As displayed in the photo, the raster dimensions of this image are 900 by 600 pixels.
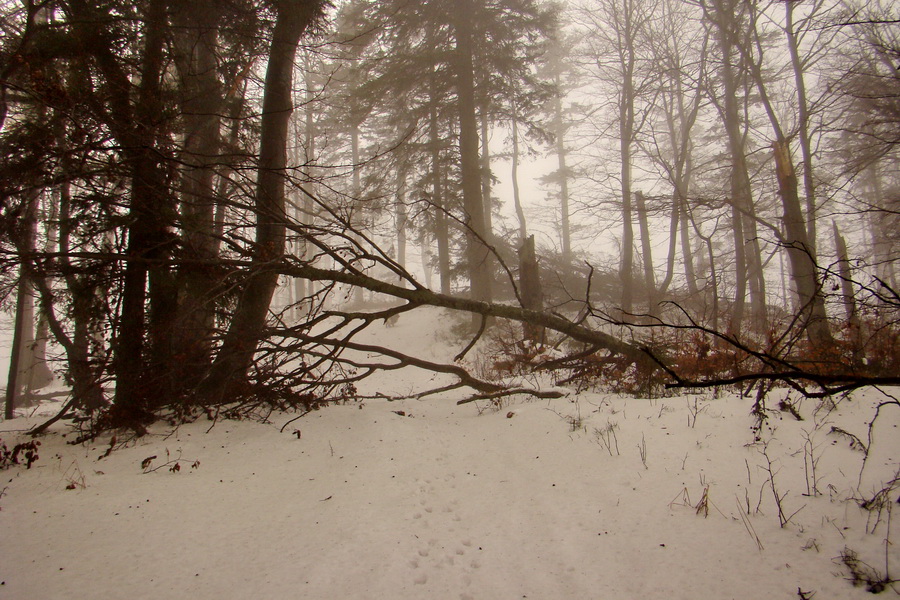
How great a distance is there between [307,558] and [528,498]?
1.43 m

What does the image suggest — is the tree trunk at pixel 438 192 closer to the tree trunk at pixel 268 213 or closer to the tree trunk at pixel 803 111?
the tree trunk at pixel 268 213

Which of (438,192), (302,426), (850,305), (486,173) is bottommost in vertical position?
(302,426)

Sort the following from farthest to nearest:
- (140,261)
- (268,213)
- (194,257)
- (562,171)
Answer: (562,171) → (268,213) → (194,257) → (140,261)

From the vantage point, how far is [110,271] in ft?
13.4

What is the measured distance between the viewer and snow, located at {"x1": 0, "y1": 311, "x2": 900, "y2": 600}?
2008mm

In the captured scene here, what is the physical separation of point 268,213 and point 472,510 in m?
3.66

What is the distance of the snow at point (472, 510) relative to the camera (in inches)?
79.0

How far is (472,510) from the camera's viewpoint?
9.09ft

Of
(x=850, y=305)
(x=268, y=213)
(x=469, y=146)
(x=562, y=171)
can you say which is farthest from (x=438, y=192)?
(x=562, y=171)

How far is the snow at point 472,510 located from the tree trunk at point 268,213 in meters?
0.76

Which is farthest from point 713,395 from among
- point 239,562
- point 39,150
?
point 39,150

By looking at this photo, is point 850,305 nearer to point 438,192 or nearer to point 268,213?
point 268,213

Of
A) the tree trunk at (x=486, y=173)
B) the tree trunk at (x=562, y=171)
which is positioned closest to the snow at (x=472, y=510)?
the tree trunk at (x=486, y=173)

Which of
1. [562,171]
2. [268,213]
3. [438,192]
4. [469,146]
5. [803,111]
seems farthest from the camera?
[562,171]
